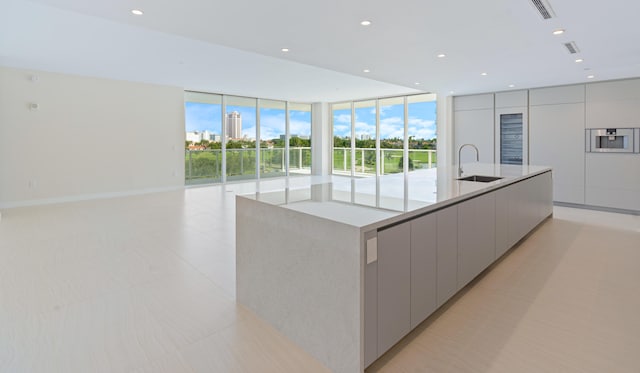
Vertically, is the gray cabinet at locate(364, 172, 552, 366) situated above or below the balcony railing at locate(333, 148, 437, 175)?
below

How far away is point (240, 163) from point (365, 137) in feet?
13.1

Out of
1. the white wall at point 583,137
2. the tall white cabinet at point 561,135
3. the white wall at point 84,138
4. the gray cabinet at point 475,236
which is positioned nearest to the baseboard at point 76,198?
the white wall at point 84,138

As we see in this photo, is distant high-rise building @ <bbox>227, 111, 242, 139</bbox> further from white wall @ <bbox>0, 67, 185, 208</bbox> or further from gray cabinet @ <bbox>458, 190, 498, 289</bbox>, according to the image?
gray cabinet @ <bbox>458, 190, 498, 289</bbox>

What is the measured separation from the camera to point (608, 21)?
3.39 metres

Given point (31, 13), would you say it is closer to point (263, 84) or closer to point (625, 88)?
point (263, 84)

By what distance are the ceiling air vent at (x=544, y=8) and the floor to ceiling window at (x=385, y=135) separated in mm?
5849

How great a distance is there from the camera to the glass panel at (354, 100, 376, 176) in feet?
35.2

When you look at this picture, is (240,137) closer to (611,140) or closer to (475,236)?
(475,236)

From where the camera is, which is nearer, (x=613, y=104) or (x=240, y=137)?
(x=613, y=104)

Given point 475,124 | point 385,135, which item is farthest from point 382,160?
point 475,124

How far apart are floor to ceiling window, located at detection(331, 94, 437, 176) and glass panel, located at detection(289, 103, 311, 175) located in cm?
91

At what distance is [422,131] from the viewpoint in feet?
30.9

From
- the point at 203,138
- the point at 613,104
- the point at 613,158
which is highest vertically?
the point at 613,104

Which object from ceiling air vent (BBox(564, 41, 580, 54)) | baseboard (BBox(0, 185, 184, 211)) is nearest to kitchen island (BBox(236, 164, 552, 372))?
ceiling air vent (BBox(564, 41, 580, 54))
